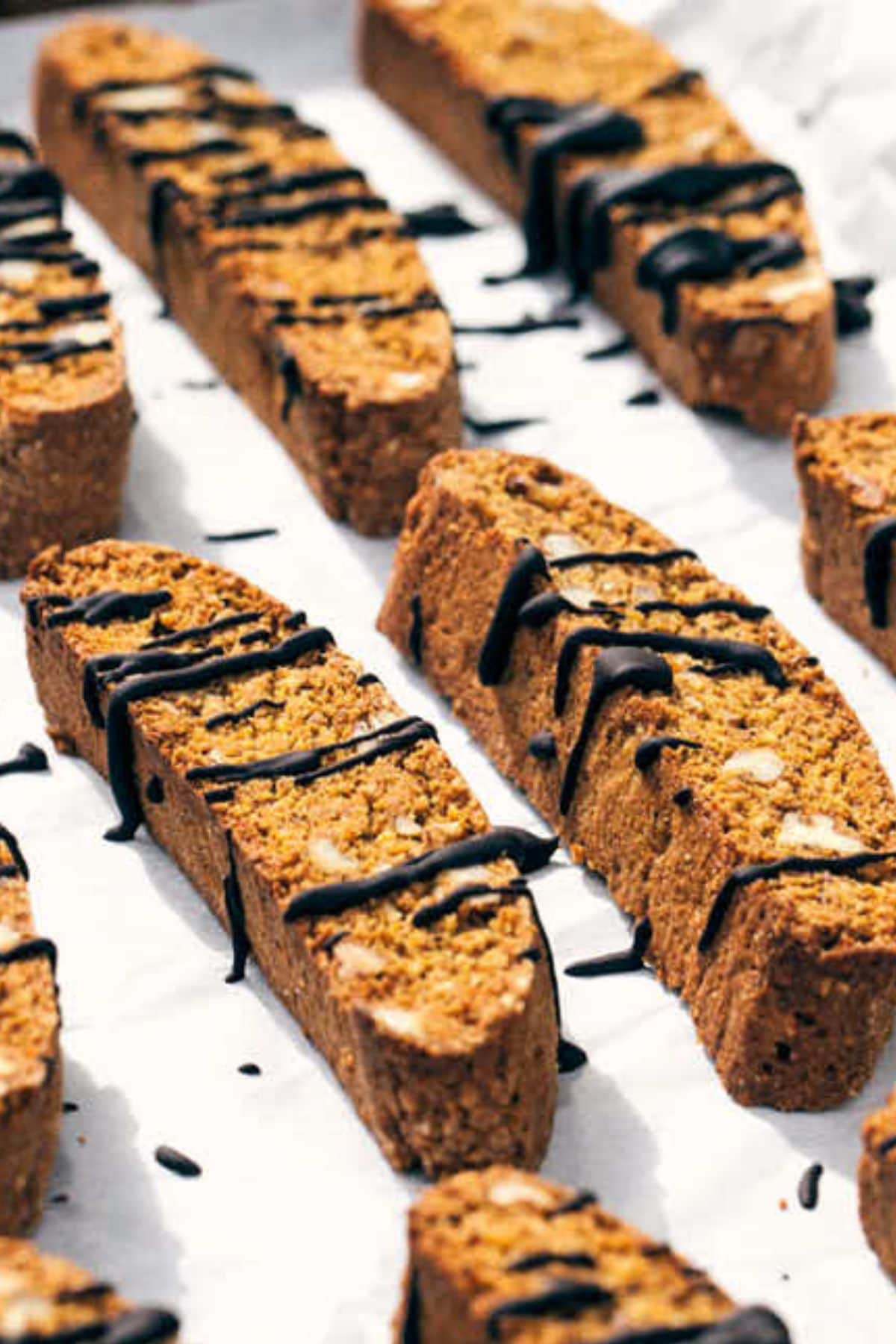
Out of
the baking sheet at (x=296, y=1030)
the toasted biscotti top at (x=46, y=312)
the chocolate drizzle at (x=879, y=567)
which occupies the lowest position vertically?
the baking sheet at (x=296, y=1030)

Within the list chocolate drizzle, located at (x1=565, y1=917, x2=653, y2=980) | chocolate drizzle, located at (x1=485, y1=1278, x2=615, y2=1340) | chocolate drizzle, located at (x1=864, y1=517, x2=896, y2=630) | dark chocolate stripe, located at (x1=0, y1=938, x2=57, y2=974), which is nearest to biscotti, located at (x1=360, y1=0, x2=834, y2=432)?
chocolate drizzle, located at (x1=864, y1=517, x2=896, y2=630)

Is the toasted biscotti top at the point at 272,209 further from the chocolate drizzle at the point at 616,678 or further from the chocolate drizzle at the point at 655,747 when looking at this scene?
the chocolate drizzle at the point at 655,747

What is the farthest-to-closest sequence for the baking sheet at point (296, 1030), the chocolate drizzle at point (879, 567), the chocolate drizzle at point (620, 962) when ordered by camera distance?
the chocolate drizzle at point (879, 567)
the chocolate drizzle at point (620, 962)
the baking sheet at point (296, 1030)

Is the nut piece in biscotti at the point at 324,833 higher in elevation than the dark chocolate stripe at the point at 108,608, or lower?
lower

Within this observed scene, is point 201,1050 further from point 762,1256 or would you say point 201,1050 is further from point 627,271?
point 627,271

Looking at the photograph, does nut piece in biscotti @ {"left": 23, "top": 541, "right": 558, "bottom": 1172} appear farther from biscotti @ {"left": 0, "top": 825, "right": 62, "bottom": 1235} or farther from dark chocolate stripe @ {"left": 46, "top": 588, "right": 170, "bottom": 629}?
biscotti @ {"left": 0, "top": 825, "right": 62, "bottom": 1235}

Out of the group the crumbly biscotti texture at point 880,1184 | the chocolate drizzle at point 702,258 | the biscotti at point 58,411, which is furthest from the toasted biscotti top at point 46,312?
the crumbly biscotti texture at point 880,1184

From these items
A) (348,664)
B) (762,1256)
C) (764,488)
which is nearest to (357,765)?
(348,664)

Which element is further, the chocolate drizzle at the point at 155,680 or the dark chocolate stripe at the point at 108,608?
the dark chocolate stripe at the point at 108,608
